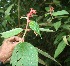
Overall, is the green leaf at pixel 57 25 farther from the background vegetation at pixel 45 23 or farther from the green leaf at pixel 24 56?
the green leaf at pixel 24 56

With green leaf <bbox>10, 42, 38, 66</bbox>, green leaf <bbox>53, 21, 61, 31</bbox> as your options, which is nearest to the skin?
green leaf <bbox>10, 42, 38, 66</bbox>

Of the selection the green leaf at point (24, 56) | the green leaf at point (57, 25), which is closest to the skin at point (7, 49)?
the green leaf at point (24, 56)

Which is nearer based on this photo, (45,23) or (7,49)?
(7,49)

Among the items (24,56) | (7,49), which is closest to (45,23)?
(7,49)

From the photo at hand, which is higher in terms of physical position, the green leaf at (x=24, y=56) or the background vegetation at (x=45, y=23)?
the green leaf at (x=24, y=56)

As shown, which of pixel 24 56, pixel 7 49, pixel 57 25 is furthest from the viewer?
pixel 57 25

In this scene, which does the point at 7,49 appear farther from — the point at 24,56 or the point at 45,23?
the point at 45,23

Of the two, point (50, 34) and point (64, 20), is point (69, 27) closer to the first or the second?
point (64, 20)

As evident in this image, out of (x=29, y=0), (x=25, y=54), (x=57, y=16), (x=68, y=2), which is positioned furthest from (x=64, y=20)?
(x=25, y=54)

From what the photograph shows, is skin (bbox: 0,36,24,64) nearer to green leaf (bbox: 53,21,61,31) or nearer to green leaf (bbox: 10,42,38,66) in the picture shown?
green leaf (bbox: 10,42,38,66)
